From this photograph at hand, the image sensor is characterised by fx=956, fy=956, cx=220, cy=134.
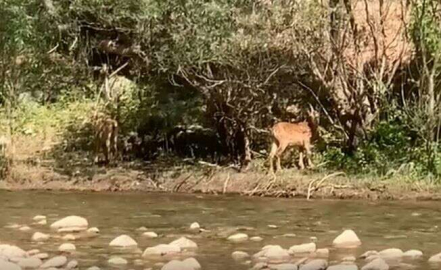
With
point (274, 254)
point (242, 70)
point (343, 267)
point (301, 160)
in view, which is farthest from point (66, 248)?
point (301, 160)

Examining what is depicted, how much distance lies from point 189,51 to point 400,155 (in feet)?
12.4

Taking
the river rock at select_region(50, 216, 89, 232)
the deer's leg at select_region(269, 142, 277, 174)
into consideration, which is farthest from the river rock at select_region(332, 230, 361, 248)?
the deer's leg at select_region(269, 142, 277, 174)

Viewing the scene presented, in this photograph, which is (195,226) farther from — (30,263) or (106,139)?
(106,139)

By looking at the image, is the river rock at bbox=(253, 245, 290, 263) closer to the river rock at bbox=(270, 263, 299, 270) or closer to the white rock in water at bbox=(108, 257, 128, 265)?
the river rock at bbox=(270, 263, 299, 270)

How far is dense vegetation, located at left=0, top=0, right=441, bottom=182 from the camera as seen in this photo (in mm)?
14375

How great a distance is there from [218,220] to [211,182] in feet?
11.2

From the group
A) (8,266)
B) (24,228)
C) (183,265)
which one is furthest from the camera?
(24,228)

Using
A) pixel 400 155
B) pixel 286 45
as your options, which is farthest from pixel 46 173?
pixel 400 155

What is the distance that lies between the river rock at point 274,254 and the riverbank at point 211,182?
4947mm

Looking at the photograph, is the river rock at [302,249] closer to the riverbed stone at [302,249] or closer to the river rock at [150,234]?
the riverbed stone at [302,249]

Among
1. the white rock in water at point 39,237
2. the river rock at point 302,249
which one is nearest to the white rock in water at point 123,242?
the white rock in water at point 39,237

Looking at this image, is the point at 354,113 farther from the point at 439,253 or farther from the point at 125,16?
the point at 439,253

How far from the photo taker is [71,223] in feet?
37.3

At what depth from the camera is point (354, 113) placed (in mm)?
15914
